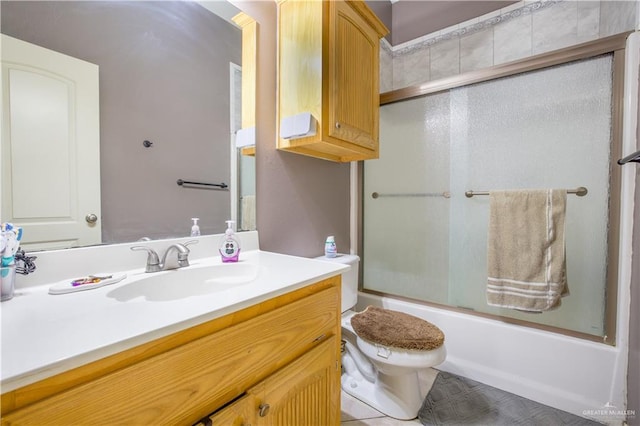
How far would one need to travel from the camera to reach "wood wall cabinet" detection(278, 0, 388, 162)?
1.20 m

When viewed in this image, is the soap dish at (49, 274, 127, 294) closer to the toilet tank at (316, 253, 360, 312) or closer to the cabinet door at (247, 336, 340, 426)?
the cabinet door at (247, 336, 340, 426)

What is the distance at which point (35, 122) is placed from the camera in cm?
69

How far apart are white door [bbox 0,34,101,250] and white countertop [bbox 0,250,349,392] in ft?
0.56

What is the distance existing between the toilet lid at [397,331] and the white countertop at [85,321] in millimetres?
640

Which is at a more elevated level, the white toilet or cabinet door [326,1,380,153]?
cabinet door [326,1,380,153]

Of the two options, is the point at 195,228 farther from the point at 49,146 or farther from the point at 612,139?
the point at 612,139

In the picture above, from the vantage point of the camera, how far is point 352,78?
133 centimetres

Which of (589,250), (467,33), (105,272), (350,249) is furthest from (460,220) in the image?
(105,272)

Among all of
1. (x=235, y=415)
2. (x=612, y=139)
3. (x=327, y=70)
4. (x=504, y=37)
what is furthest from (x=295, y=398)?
(x=504, y=37)

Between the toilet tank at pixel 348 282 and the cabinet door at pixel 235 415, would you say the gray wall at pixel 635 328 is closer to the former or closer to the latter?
the toilet tank at pixel 348 282

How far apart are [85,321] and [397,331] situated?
1.12 meters

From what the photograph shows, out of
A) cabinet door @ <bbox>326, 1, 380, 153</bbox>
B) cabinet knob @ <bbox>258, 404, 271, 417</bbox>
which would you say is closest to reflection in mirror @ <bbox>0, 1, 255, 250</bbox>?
cabinet door @ <bbox>326, 1, 380, 153</bbox>

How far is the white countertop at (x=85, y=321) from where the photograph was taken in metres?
0.37

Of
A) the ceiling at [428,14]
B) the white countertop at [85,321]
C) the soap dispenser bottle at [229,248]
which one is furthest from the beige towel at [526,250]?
the ceiling at [428,14]
